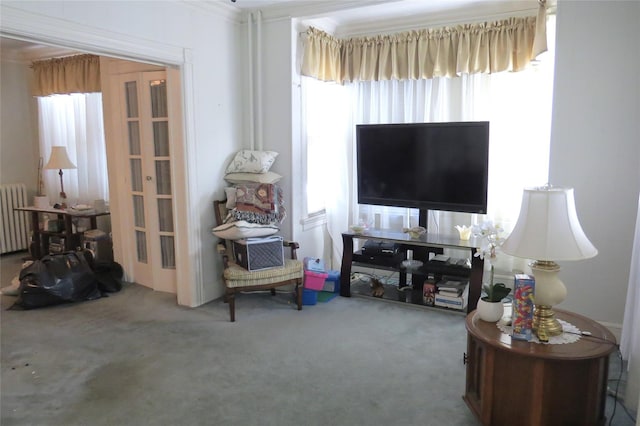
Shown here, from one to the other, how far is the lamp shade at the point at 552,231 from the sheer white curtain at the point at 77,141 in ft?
16.3

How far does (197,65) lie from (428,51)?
2.00 meters

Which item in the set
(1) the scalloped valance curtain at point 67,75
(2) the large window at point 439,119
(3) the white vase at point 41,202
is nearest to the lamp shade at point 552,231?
(2) the large window at point 439,119

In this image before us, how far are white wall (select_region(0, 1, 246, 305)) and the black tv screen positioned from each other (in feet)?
4.03

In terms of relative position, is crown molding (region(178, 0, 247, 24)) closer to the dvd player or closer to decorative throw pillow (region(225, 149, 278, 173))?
decorative throw pillow (region(225, 149, 278, 173))

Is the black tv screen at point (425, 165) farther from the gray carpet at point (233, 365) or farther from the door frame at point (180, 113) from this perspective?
the door frame at point (180, 113)

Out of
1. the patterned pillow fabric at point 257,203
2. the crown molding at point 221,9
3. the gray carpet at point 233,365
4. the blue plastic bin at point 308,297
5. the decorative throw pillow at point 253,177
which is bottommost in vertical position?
the gray carpet at point 233,365

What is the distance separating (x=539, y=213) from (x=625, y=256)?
1.62m

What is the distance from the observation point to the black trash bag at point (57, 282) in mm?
3924

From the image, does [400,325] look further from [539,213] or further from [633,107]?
[633,107]

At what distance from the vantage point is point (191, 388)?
2.66m

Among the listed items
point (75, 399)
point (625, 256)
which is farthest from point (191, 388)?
point (625, 256)

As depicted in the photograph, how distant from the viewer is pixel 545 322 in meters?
2.12

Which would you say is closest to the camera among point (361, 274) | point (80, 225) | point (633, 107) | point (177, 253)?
point (633, 107)

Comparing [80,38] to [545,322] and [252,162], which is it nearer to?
[252,162]
